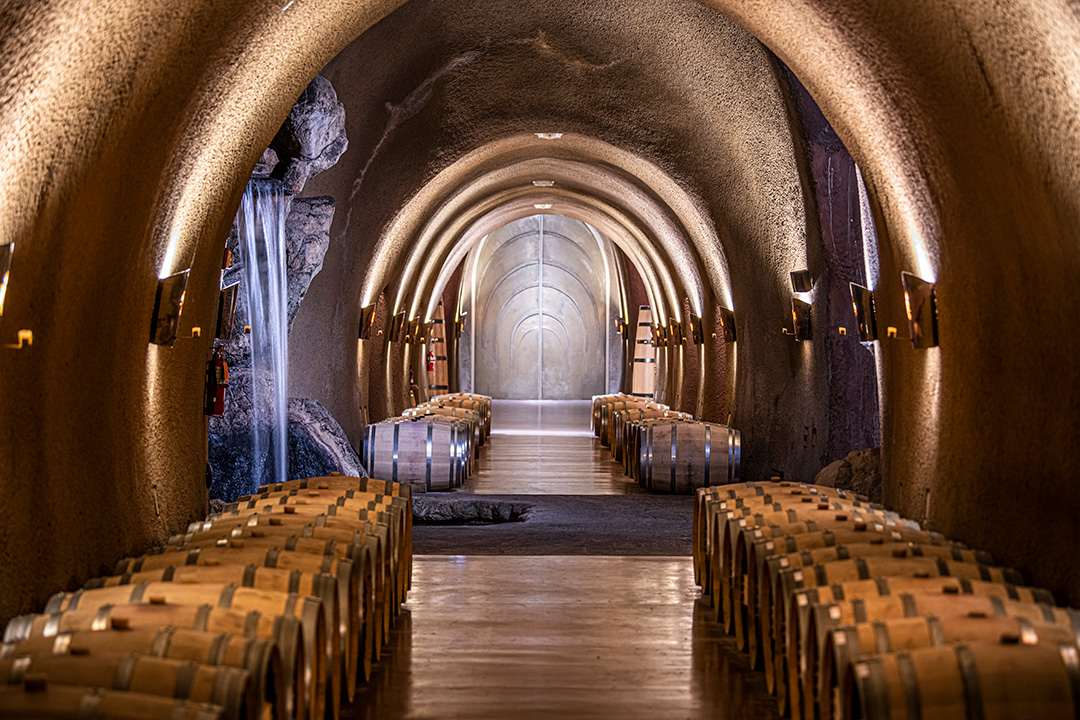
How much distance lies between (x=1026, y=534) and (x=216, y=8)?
397 centimetres

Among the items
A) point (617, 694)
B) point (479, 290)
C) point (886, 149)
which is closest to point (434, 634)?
point (617, 694)

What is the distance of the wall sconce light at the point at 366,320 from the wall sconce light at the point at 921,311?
7132mm

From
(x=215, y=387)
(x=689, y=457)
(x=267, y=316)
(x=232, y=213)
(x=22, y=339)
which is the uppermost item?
(x=232, y=213)

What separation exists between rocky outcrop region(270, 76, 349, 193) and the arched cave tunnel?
3cm

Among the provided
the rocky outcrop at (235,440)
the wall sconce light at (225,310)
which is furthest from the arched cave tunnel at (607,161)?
the wall sconce light at (225,310)

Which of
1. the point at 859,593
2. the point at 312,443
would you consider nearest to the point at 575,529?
the point at 312,443

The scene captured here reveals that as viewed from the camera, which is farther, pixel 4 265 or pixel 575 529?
pixel 575 529

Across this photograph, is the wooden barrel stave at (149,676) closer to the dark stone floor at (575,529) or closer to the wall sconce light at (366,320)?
the dark stone floor at (575,529)

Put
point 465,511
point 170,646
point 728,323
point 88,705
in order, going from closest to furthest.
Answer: point 88,705, point 170,646, point 465,511, point 728,323

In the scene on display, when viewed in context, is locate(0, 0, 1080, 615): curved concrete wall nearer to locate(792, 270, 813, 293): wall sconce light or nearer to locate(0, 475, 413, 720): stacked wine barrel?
locate(0, 475, 413, 720): stacked wine barrel

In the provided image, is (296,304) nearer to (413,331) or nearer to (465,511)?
(465,511)

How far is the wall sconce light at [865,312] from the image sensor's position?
22.9 feet

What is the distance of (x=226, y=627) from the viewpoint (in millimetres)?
3201

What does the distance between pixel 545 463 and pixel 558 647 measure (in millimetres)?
8668
